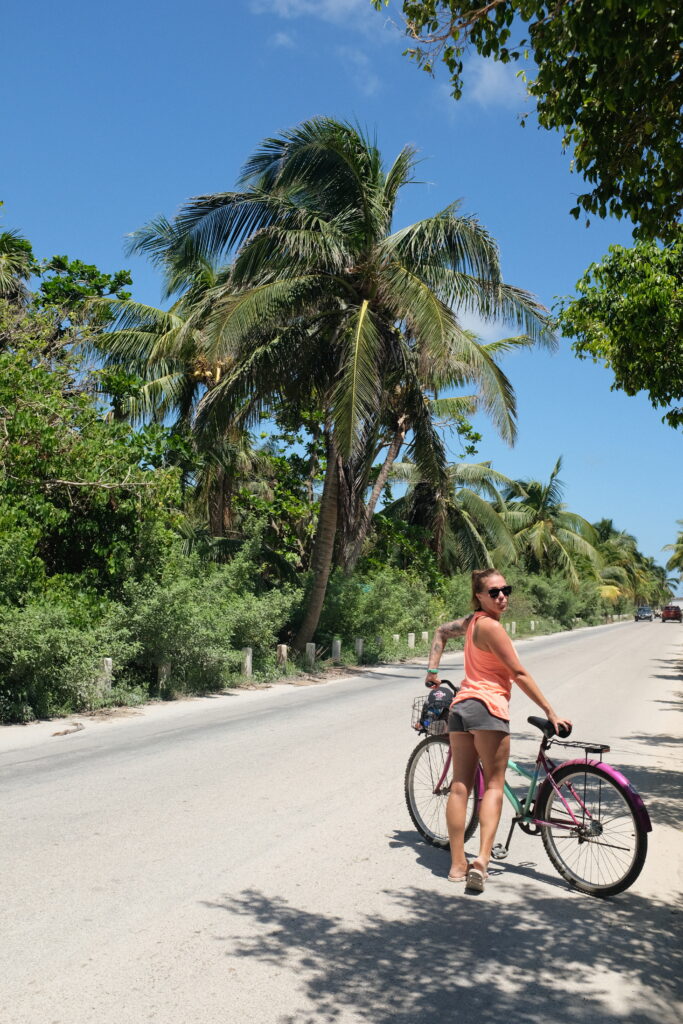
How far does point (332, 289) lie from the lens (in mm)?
19141

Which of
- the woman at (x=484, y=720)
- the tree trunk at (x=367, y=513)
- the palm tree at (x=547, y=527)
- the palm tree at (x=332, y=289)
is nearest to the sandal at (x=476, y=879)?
the woman at (x=484, y=720)

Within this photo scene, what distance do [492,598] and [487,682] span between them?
1.56 feet

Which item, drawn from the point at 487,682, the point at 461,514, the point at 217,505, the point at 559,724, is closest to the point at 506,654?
the point at 487,682

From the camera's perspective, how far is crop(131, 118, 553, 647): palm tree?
57.9ft

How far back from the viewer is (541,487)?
5278 cm

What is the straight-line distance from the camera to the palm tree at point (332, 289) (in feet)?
57.9

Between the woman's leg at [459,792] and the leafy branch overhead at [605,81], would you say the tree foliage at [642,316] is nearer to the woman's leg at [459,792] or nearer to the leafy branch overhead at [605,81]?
the leafy branch overhead at [605,81]

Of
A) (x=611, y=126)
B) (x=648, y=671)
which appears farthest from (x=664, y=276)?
(x=648, y=671)

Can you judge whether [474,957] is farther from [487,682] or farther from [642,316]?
[642,316]

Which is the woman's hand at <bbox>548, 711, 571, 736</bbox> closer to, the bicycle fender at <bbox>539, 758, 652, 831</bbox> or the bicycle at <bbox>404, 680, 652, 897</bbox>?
the bicycle at <bbox>404, 680, 652, 897</bbox>

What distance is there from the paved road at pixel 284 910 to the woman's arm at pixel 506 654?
3.40ft

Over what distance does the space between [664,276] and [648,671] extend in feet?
45.9

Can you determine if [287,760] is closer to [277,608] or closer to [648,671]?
[277,608]

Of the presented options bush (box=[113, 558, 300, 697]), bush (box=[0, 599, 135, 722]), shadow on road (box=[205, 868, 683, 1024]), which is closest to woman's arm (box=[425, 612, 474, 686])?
shadow on road (box=[205, 868, 683, 1024])
